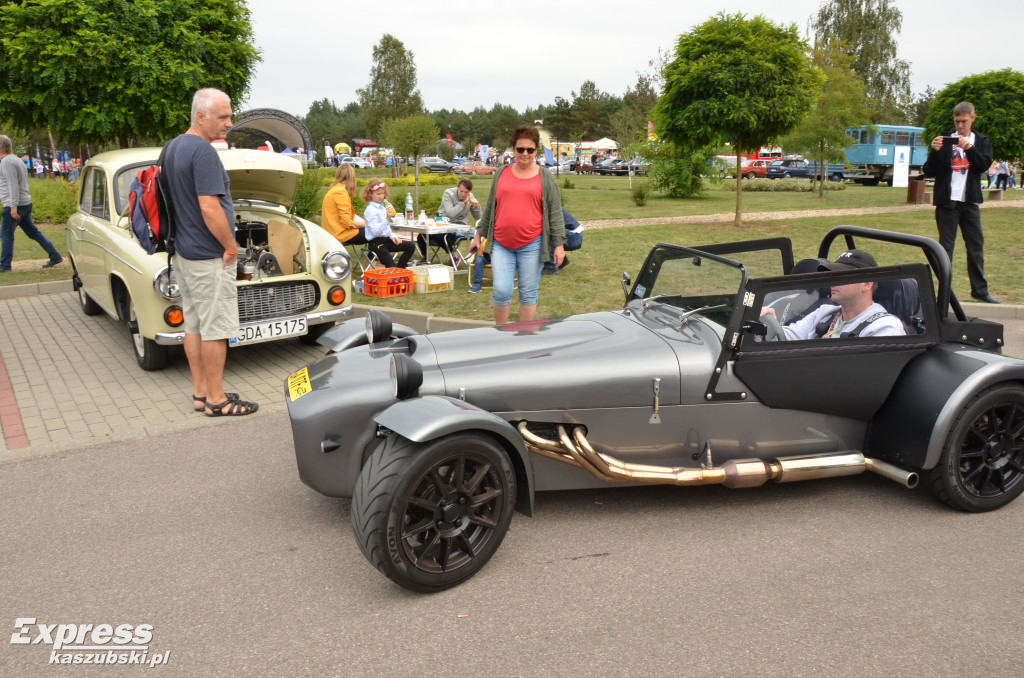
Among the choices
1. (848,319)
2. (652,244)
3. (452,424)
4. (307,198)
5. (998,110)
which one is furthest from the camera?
(998,110)

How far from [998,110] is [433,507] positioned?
2161cm

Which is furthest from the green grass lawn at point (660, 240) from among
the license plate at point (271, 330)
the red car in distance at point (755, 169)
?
the red car in distance at point (755, 169)

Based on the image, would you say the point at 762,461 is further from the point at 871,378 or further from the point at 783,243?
the point at 783,243

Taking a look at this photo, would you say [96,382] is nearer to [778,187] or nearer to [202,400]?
[202,400]

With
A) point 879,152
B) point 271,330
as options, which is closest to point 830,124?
point 879,152

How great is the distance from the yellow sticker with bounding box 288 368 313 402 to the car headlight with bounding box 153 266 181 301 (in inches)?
101

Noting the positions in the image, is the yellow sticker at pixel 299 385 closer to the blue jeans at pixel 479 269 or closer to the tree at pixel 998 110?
the blue jeans at pixel 479 269

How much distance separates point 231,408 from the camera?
17.2ft

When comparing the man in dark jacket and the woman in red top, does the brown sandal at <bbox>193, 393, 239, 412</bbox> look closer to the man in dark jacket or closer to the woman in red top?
the woman in red top

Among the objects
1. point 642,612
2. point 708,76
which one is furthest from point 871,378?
point 708,76

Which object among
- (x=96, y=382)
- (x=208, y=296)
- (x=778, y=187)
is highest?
(x=778, y=187)

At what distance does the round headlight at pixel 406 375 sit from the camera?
3.18 meters

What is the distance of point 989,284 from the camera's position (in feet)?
31.1

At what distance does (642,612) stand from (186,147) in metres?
3.83
